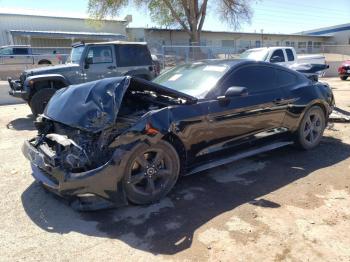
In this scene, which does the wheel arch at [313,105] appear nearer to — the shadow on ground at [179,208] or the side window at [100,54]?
the shadow on ground at [179,208]

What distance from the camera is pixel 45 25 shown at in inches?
1409

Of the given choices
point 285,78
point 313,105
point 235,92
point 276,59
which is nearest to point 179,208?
point 235,92

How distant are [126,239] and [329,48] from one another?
98.4ft

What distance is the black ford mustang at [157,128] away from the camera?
12.3 ft

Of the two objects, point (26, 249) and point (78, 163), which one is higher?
point (78, 163)

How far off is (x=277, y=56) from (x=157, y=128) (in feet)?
36.6

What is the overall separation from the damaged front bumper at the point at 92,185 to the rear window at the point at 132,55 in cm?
729

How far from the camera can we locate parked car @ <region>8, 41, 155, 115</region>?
30.7 ft

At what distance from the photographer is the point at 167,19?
33.3 metres

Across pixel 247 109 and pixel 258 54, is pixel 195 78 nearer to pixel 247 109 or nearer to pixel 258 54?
pixel 247 109

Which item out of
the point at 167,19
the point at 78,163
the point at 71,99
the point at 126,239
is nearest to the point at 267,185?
the point at 126,239

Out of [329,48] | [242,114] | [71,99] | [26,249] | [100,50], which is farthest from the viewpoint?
[329,48]

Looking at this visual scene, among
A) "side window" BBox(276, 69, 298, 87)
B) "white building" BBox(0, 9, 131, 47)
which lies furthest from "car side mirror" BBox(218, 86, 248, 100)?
"white building" BBox(0, 9, 131, 47)

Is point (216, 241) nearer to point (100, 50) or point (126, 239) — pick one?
point (126, 239)
